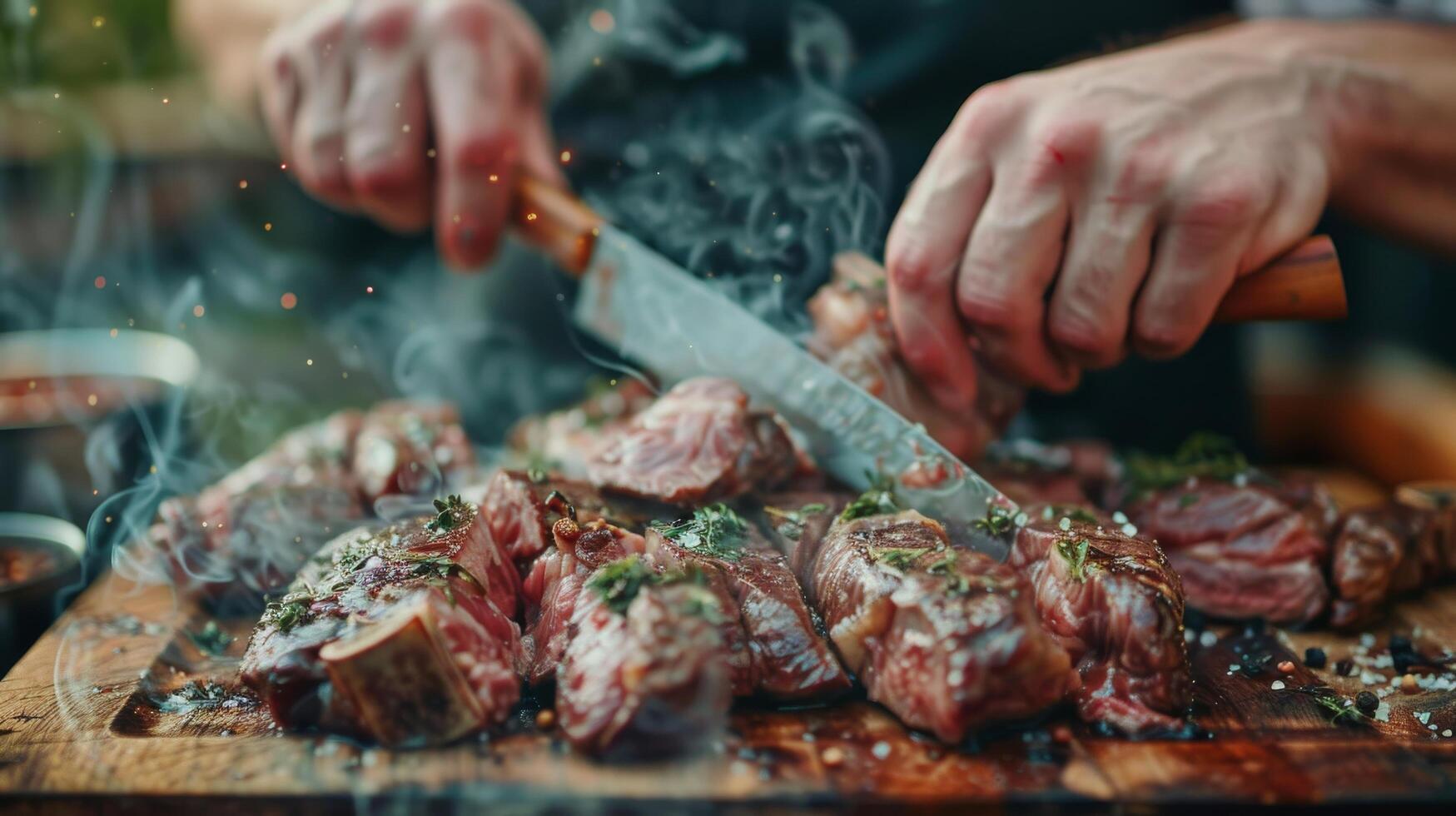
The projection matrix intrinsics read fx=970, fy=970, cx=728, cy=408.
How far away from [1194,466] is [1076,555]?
1.23 m

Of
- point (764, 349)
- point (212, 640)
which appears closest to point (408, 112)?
point (764, 349)

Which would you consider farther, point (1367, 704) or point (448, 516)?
point (448, 516)

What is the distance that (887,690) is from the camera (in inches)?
98.9

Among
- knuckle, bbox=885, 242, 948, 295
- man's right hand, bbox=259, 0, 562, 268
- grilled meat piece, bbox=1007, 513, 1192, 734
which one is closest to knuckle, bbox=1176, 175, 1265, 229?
knuckle, bbox=885, 242, 948, 295

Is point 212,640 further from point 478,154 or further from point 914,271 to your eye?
point 914,271

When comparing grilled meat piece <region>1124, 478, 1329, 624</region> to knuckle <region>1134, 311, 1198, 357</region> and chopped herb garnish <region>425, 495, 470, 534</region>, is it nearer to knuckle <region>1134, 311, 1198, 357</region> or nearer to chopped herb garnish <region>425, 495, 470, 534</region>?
knuckle <region>1134, 311, 1198, 357</region>

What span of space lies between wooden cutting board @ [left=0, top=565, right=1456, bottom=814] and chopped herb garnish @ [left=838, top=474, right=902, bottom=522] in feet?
2.02

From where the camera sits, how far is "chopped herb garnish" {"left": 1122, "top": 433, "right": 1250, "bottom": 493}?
141 inches

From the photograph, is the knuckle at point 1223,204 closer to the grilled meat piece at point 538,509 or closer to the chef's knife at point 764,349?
the chef's knife at point 764,349

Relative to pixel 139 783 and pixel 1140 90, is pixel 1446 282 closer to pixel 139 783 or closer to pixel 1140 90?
pixel 1140 90

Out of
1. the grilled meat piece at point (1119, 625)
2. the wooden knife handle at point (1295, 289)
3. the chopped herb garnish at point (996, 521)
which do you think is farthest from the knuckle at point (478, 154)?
the wooden knife handle at point (1295, 289)

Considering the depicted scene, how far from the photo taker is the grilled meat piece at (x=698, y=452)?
3119mm

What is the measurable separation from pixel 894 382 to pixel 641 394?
1.40 m

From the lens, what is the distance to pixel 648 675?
222 centimetres
